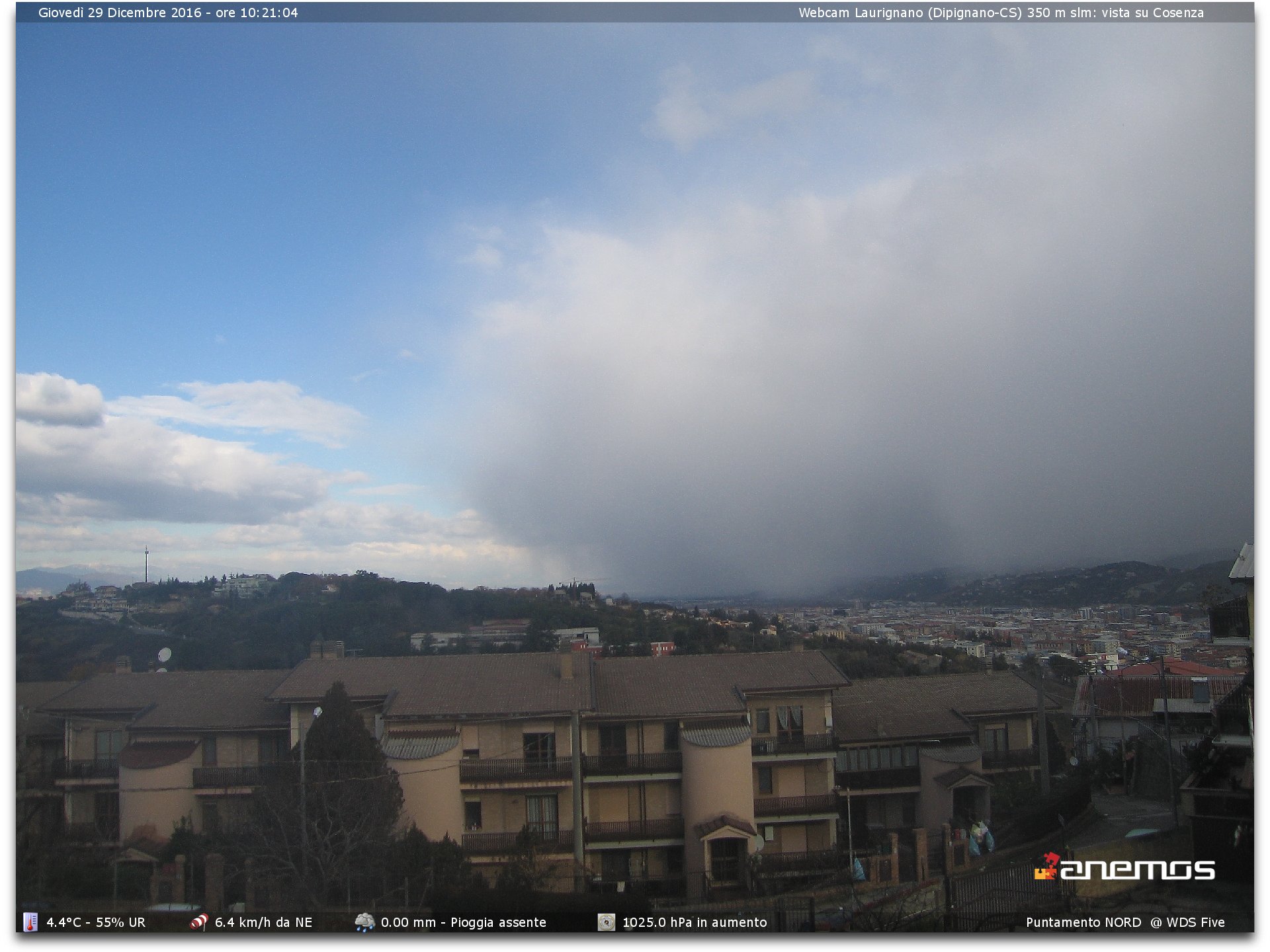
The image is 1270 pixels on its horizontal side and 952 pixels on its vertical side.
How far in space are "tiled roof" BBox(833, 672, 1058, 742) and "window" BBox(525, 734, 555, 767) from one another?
4333mm

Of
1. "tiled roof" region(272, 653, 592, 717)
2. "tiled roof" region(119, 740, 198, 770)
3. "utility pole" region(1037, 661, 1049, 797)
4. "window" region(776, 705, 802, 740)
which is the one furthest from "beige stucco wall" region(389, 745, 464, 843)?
"utility pole" region(1037, 661, 1049, 797)

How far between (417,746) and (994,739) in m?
8.98

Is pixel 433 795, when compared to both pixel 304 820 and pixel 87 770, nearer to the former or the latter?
pixel 304 820

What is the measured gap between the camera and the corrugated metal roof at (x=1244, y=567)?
8648 millimetres

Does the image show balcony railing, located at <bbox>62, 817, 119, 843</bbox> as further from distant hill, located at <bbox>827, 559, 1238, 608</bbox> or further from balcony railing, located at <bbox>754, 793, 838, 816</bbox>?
distant hill, located at <bbox>827, 559, 1238, 608</bbox>

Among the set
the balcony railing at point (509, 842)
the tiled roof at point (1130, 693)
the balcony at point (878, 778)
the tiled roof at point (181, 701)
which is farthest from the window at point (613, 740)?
the tiled roof at point (1130, 693)

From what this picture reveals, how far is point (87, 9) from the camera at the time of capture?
8.25 metres

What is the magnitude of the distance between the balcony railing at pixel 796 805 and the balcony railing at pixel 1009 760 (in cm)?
274

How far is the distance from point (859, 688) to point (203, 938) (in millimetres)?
9657

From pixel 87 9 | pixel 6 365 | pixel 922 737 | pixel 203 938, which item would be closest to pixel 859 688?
pixel 922 737

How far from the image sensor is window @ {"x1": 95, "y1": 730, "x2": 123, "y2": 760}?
34.8 feet

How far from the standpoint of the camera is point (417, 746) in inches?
409

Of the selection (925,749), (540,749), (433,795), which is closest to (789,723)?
(925,749)

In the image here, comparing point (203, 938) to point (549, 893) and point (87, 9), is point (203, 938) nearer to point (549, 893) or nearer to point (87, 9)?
point (549, 893)
